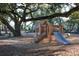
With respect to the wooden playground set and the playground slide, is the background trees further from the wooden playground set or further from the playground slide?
the playground slide

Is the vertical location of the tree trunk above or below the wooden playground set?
above

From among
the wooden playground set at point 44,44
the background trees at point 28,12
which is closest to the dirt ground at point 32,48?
the wooden playground set at point 44,44

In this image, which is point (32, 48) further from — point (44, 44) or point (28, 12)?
point (28, 12)

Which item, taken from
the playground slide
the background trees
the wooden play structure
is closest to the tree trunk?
the background trees

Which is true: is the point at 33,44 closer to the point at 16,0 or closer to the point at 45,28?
the point at 45,28

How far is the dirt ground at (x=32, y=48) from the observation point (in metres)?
4.02

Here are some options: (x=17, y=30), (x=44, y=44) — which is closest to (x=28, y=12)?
(x=17, y=30)

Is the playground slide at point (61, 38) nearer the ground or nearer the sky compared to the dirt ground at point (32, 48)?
nearer the sky

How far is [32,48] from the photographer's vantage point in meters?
4.03

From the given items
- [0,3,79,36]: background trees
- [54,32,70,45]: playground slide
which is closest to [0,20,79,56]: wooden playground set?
[54,32,70,45]: playground slide

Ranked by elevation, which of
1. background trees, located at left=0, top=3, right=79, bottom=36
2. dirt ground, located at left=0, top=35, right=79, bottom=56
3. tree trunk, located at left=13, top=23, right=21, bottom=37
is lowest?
dirt ground, located at left=0, top=35, right=79, bottom=56

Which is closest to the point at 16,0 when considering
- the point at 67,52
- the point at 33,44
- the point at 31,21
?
the point at 31,21

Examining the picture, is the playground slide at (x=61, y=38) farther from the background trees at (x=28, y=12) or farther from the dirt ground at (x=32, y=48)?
the background trees at (x=28, y=12)

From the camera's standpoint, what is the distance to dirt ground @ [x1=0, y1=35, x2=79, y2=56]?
13.2ft
